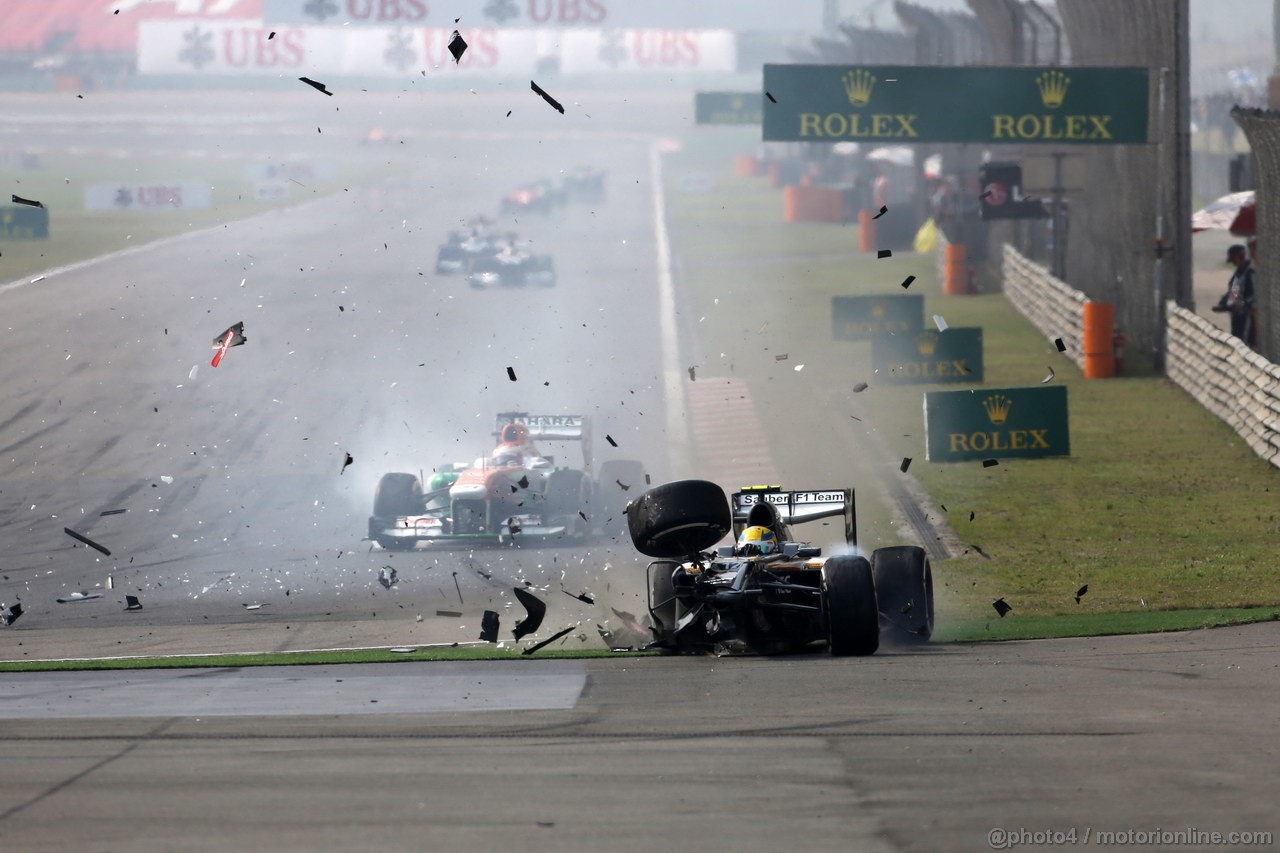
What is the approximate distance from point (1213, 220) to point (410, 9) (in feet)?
207

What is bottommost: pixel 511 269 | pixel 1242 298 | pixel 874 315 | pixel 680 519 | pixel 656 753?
pixel 656 753

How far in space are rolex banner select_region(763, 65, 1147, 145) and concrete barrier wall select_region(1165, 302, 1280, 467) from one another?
3540mm

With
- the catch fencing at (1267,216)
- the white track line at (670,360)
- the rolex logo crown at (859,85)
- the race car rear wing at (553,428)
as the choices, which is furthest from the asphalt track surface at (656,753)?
the rolex logo crown at (859,85)

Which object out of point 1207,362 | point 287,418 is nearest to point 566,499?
point 287,418

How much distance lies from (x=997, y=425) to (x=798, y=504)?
843cm

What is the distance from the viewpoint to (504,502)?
62.9ft

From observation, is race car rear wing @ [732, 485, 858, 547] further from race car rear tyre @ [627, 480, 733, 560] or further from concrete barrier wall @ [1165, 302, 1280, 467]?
concrete barrier wall @ [1165, 302, 1280, 467]

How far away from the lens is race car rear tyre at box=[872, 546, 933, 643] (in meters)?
13.5

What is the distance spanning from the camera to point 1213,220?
1366 inches

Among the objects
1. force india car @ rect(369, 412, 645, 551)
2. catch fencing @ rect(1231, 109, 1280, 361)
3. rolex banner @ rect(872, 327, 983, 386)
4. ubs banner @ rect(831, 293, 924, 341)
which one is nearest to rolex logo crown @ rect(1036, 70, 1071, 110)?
rolex banner @ rect(872, 327, 983, 386)

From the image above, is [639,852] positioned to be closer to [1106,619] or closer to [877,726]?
[877,726]

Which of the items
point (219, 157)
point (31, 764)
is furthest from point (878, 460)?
point (219, 157)

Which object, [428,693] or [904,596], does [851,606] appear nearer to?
[904,596]

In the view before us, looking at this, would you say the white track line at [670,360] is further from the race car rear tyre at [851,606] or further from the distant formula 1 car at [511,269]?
the race car rear tyre at [851,606]
